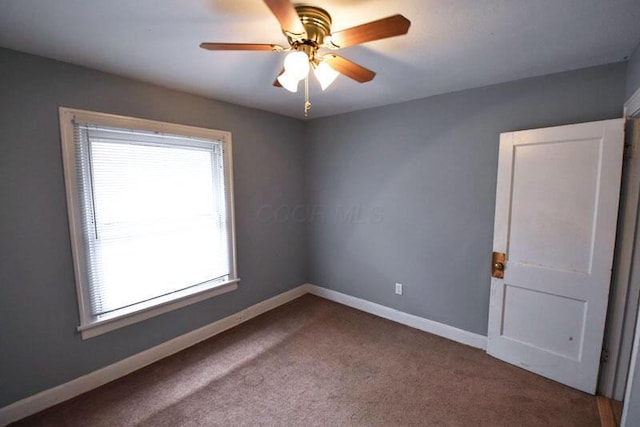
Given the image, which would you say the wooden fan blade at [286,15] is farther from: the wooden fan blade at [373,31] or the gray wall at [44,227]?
the gray wall at [44,227]

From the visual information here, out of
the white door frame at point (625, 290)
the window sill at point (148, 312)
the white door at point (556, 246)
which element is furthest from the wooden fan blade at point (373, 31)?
the window sill at point (148, 312)

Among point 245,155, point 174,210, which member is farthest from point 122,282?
point 245,155

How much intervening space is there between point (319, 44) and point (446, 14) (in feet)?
2.14

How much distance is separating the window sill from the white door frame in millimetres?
3145

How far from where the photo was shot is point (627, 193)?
5.97 ft

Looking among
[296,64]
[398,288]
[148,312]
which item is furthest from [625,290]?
[148,312]

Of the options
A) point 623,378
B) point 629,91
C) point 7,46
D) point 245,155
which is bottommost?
point 623,378

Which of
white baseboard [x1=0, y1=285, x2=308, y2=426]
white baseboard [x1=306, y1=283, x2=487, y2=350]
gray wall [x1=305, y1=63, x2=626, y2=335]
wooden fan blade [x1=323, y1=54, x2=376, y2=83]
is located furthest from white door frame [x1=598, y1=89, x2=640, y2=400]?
white baseboard [x1=0, y1=285, x2=308, y2=426]

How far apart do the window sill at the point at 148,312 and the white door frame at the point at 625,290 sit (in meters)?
3.14

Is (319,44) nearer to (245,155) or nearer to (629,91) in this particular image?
(245,155)

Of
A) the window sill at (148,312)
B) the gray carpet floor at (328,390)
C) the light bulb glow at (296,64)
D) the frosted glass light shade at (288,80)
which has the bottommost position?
the gray carpet floor at (328,390)

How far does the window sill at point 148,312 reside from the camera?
2.01 metres

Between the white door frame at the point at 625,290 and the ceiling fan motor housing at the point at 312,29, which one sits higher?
the ceiling fan motor housing at the point at 312,29

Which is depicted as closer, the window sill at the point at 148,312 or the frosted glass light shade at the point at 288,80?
the frosted glass light shade at the point at 288,80
